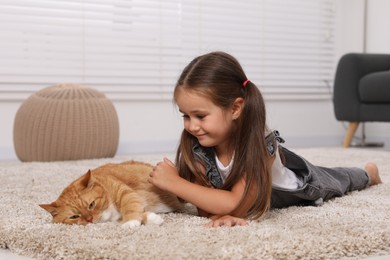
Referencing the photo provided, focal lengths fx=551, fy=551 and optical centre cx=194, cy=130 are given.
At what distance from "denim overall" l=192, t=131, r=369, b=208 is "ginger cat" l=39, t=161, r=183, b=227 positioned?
150mm

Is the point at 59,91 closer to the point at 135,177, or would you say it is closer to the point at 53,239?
the point at 135,177

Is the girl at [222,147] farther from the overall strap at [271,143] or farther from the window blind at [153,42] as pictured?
the window blind at [153,42]

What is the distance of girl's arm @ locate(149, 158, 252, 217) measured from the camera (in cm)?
130

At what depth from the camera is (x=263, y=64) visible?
14.5 ft

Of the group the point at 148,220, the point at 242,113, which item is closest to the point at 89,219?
the point at 148,220

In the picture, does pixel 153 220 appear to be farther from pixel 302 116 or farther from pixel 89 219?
pixel 302 116

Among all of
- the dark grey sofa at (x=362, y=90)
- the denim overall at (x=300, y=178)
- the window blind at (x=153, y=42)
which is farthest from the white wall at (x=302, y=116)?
the denim overall at (x=300, y=178)

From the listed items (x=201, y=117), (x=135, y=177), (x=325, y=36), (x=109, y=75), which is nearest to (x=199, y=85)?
(x=201, y=117)

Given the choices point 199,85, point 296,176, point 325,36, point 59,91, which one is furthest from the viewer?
point 325,36

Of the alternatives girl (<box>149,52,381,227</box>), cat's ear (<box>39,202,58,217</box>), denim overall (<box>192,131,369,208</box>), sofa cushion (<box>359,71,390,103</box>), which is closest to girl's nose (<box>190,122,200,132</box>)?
girl (<box>149,52,381,227</box>)

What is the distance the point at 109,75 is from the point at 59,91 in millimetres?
780

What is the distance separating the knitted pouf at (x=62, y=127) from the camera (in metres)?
2.92

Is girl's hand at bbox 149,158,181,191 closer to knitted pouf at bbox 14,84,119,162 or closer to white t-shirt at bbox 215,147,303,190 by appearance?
white t-shirt at bbox 215,147,303,190

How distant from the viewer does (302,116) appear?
4633mm
